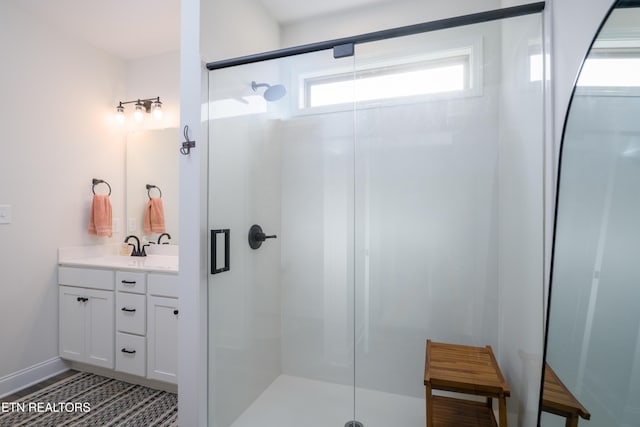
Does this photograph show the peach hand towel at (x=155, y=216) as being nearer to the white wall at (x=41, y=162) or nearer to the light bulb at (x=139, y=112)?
the white wall at (x=41, y=162)

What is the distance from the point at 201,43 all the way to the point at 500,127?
1.59m

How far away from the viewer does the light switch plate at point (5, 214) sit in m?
2.14

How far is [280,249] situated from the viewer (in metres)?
2.01

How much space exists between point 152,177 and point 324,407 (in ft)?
7.76

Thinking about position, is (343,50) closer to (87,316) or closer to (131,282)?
(131,282)

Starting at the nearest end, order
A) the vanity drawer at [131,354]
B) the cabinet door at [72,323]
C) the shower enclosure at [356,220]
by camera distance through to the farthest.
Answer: the shower enclosure at [356,220], the vanity drawer at [131,354], the cabinet door at [72,323]

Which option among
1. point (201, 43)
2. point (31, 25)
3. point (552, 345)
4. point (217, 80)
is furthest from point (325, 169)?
point (31, 25)

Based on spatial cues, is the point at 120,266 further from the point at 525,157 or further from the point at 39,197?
the point at 525,157

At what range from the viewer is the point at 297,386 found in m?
1.99

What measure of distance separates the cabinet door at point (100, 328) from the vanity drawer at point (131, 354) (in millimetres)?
71

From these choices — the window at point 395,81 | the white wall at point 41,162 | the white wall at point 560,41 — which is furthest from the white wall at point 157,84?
the window at point 395,81

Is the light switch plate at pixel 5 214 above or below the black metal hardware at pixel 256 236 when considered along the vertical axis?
above

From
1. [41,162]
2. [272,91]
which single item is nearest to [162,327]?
[41,162]

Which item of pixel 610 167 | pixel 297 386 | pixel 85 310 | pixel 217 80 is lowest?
pixel 297 386
